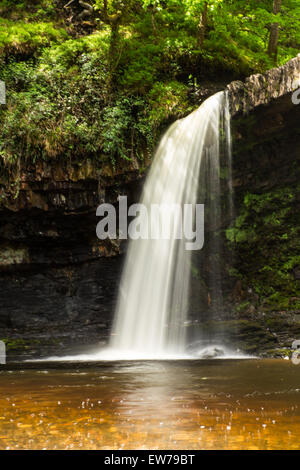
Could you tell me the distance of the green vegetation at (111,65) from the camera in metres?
11.3

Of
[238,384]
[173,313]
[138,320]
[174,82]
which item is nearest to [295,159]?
[174,82]

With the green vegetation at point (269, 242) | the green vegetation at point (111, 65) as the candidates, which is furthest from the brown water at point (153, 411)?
the green vegetation at point (111, 65)

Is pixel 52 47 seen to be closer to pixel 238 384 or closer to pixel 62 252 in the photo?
pixel 62 252

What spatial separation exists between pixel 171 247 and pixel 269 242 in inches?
106

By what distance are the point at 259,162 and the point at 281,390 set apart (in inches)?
314

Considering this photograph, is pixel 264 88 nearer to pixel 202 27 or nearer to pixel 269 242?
pixel 202 27

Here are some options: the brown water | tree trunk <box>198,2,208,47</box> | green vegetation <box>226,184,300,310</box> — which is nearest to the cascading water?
green vegetation <box>226,184,300,310</box>

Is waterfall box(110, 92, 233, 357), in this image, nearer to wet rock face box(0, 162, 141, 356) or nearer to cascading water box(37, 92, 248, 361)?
cascading water box(37, 92, 248, 361)

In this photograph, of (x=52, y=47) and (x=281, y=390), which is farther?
(x=52, y=47)

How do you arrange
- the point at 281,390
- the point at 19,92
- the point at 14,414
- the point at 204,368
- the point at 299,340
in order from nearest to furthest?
1. the point at 14,414
2. the point at 281,390
3. the point at 204,368
4. the point at 299,340
5. the point at 19,92

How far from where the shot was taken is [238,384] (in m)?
4.88

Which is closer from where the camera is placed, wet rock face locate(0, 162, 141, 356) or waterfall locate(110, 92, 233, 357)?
waterfall locate(110, 92, 233, 357)

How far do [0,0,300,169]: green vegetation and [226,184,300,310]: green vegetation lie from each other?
36cm

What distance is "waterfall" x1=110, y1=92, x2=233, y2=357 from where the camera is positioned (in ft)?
35.6
